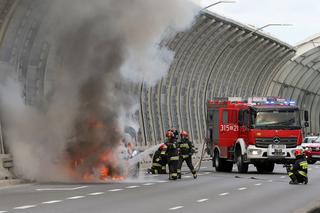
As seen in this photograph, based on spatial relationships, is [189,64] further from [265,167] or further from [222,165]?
[265,167]

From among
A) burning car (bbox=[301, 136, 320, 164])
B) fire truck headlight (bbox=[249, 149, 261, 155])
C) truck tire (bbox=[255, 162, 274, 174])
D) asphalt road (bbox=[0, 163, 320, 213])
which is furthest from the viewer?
burning car (bbox=[301, 136, 320, 164])

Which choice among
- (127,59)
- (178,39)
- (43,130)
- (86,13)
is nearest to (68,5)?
(86,13)

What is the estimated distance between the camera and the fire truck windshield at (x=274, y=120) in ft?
107

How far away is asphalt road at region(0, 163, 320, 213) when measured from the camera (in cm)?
1752

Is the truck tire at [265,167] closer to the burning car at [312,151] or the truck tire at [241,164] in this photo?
the truck tire at [241,164]

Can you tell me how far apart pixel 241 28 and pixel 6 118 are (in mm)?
24414

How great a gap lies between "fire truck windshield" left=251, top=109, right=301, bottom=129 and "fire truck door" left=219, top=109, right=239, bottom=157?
1279 mm

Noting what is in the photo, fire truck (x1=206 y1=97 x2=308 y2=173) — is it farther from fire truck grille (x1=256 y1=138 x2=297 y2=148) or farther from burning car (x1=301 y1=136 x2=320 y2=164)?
burning car (x1=301 y1=136 x2=320 y2=164)

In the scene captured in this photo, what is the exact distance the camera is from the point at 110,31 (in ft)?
84.0

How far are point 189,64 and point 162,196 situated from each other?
32168 mm

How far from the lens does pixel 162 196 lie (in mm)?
20781

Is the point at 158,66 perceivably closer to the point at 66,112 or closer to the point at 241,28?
the point at 66,112

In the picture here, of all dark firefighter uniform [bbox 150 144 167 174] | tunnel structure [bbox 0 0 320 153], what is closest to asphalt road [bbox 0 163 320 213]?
tunnel structure [bbox 0 0 320 153]

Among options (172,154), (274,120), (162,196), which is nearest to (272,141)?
(274,120)
